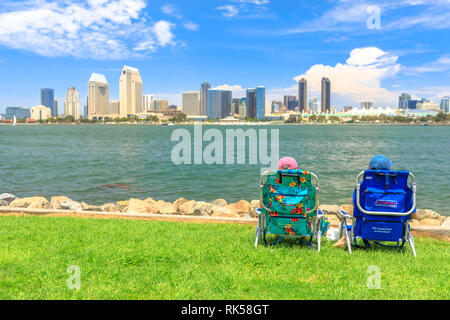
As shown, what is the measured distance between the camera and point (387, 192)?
5.30 metres

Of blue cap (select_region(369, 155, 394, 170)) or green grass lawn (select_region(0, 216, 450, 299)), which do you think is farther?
blue cap (select_region(369, 155, 394, 170))

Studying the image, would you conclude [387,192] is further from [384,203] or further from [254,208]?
[254,208]

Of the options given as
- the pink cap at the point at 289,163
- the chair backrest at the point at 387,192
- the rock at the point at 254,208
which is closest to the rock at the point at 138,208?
the rock at the point at 254,208

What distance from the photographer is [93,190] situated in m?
20.0

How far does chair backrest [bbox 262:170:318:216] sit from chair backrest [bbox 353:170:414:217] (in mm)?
754

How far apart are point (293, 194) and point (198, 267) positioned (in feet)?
5.68

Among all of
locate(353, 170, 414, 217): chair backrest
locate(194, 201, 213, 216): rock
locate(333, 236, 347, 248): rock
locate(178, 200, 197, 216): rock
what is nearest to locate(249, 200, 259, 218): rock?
locate(194, 201, 213, 216): rock

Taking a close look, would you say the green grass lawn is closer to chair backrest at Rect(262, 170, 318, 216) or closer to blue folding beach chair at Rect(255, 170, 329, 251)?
blue folding beach chair at Rect(255, 170, 329, 251)

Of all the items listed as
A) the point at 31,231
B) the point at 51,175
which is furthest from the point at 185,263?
the point at 51,175

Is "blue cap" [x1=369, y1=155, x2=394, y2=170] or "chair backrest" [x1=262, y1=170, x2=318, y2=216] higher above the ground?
"blue cap" [x1=369, y1=155, x2=394, y2=170]

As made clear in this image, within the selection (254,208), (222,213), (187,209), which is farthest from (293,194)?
(254,208)

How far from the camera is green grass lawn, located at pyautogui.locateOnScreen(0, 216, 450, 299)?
12.9 feet
